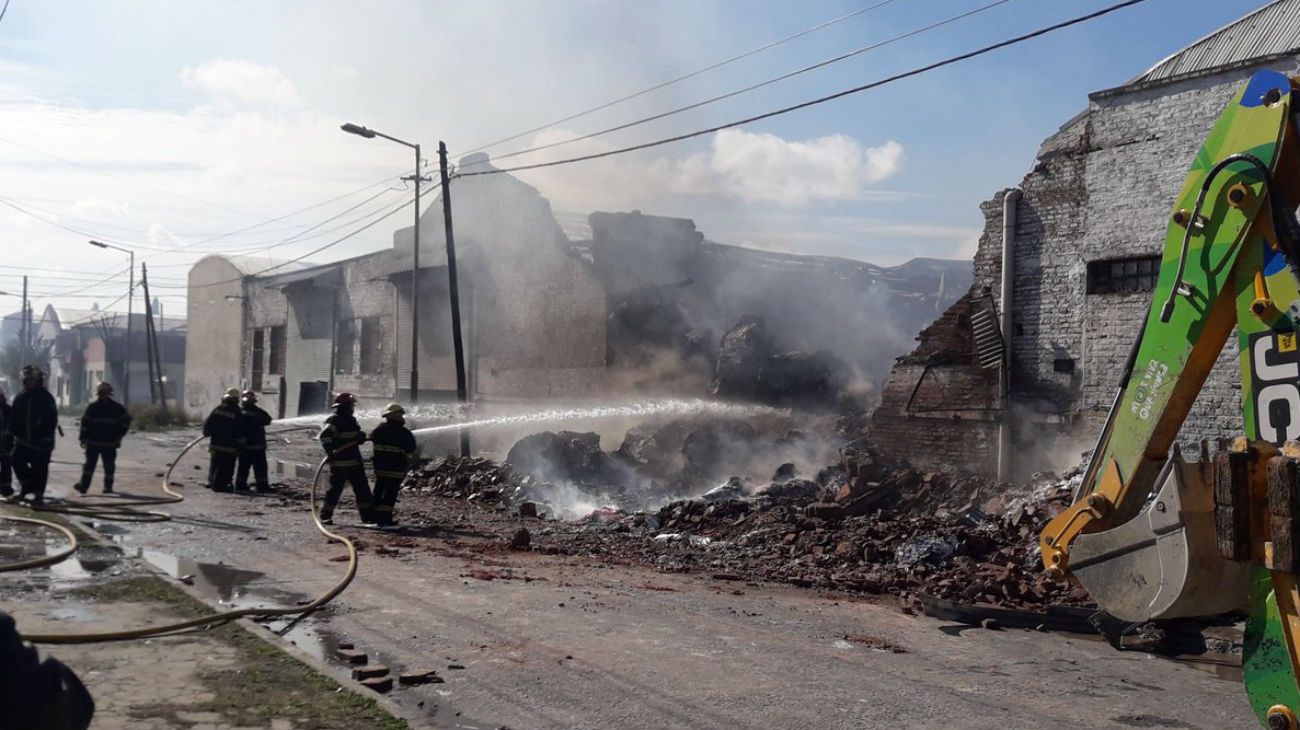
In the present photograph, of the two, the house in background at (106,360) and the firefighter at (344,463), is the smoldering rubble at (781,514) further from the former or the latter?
the house in background at (106,360)

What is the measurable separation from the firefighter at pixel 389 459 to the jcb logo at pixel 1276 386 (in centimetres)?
1077

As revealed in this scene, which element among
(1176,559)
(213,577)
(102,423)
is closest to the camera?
(1176,559)

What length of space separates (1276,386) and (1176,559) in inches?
31.0

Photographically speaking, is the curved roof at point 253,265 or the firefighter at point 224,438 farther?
the curved roof at point 253,265

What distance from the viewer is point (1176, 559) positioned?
13.6ft

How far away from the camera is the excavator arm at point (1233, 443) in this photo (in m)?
3.79

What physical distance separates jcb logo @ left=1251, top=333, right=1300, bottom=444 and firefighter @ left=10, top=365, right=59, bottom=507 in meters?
14.4

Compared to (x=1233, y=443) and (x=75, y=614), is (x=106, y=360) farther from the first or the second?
(x=1233, y=443)

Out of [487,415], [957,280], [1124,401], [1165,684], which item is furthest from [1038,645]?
[957,280]

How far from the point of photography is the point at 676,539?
43.0 ft

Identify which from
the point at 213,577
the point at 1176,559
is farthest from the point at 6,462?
the point at 1176,559

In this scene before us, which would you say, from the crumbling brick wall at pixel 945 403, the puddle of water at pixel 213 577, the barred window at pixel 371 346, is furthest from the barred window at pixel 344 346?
the puddle of water at pixel 213 577

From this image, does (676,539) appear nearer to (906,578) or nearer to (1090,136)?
(906,578)

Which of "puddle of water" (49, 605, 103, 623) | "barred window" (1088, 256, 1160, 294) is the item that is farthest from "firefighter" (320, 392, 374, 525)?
"barred window" (1088, 256, 1160, 294)
